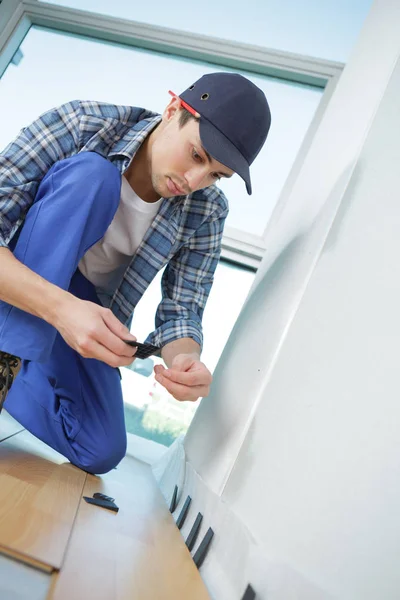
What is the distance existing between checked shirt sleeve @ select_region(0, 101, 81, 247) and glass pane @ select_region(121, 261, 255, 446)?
0.93 meters

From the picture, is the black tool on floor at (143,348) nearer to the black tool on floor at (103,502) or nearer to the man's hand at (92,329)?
the man's hand at (92,329)

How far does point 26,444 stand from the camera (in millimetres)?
1254

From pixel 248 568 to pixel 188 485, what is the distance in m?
0.49

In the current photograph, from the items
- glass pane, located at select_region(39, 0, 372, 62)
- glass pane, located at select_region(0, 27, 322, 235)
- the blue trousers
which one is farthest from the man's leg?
glass pane, located at select_region(39, 0, 372, 62)

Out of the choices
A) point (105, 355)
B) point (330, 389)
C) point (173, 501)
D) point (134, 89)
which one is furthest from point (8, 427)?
point (134, 89)

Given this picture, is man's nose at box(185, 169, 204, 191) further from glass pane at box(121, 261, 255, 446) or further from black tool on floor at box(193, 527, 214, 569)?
glass pane at box(121, 261, 255, 446)

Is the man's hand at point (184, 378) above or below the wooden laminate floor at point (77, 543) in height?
above

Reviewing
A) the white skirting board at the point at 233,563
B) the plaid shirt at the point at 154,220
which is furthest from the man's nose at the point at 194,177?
the white skirting board at the point at 233,563

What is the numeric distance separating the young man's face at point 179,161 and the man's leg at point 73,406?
1.14 feet

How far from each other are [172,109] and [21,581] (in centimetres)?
107

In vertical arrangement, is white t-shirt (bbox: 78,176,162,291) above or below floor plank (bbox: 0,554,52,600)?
above

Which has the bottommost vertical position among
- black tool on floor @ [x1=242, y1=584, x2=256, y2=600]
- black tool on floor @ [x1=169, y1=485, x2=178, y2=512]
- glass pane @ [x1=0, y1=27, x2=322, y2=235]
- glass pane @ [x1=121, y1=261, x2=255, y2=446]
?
black tool on floor @ [x1=169, y1=485, x2=178, y2=512]

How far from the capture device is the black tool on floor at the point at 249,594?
1.97ft

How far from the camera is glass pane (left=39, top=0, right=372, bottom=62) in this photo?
7.16 ft
